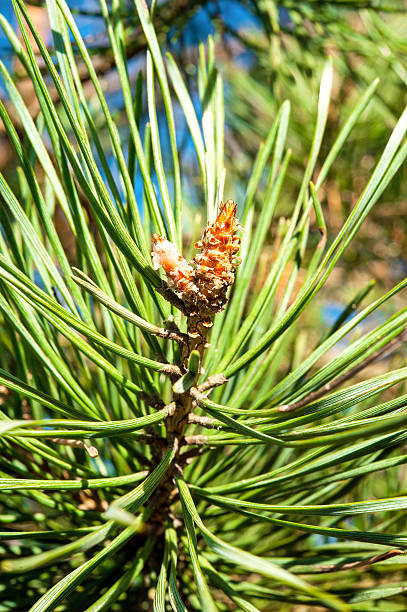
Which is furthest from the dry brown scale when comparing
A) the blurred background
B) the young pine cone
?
the blurred background

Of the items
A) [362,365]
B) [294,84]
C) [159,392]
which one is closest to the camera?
[362,365]

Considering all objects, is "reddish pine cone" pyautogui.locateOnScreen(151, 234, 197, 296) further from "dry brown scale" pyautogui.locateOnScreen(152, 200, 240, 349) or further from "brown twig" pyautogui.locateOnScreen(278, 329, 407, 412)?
"brown twig" pyautogui.locateOnScreen(278, 329, 407, 412)

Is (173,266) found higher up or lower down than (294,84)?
lower down

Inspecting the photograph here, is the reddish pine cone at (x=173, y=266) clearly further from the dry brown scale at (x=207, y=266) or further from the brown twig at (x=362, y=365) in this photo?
the brown twig at (x=362, y=365)

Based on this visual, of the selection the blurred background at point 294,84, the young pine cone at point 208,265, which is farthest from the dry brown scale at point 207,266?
the blurred background at point 294,84

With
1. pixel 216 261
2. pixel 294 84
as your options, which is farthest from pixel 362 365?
pixel 294 84

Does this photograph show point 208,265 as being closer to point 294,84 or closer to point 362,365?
point 362,365
